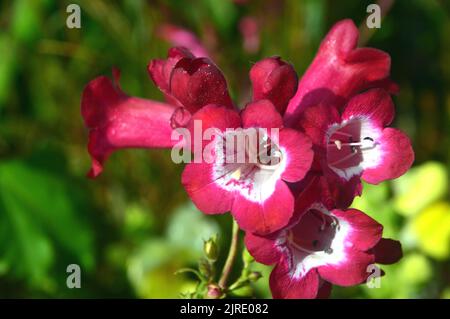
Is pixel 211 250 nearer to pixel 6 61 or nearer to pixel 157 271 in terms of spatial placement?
pixel 157 271

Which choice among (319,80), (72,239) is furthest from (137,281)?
(319,80)

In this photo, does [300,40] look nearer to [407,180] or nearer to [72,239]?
[407,180]

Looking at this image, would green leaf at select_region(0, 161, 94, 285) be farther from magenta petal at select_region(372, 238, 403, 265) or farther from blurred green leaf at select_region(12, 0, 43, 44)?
magenta petal at select_region(372, 238, 403, 265)

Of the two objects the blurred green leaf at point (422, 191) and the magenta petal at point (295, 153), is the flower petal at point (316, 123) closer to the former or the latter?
the magenta petal at point (295, 153)

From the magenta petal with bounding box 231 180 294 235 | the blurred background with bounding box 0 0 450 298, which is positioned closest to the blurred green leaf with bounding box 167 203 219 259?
the blurred background with bounding box 0 0 450 298

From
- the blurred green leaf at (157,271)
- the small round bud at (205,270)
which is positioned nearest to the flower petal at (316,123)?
the small round bud at (205,270)

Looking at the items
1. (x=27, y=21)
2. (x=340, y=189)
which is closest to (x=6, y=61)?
(x=27, y=21)
